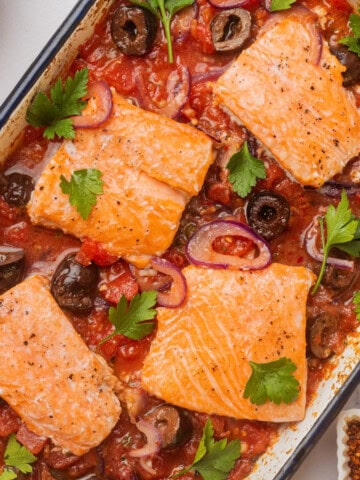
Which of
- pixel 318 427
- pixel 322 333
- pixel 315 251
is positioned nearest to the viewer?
pixel 318 427

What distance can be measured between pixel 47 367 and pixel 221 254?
4.62ft

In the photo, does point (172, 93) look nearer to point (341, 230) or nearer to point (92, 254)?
point (92, 254)

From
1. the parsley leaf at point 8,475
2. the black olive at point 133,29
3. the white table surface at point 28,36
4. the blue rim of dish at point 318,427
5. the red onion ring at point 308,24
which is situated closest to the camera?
the blue rim of dish at point 318,427

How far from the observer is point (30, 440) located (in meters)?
5.55

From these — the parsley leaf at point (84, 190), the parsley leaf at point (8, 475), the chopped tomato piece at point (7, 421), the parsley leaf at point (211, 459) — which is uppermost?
the parsley leaf at point (84, 190)

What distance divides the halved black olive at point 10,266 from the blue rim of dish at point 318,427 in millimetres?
→ 2186

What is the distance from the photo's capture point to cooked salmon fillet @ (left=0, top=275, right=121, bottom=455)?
5.40 metres

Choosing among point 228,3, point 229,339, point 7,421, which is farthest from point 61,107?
point 7,421

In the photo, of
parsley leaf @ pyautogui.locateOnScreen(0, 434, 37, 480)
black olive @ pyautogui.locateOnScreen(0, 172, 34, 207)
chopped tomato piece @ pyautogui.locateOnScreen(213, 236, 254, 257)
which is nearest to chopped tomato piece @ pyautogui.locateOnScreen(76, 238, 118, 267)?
black olive @ pyautogui.locateOnScreen(0, 172, 34, 207)

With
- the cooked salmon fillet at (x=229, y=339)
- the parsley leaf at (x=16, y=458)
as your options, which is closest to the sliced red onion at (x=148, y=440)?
the cooked salmon fillet at (x=229, y=339)

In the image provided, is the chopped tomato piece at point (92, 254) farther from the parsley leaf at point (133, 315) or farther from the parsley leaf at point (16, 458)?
the parsley leaf at point (16, 458)

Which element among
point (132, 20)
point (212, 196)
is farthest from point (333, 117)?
point (132, 20)

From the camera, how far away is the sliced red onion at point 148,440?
5.45 m

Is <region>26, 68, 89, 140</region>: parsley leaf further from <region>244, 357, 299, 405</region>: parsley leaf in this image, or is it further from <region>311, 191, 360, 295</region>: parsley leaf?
<region>244, 357, 299, 405</region>: parsley leaf
